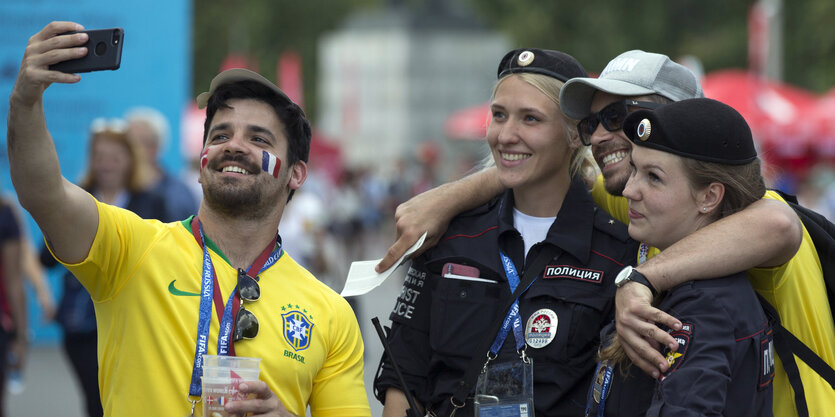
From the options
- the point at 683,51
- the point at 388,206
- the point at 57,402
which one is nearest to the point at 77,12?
the point at 57,402

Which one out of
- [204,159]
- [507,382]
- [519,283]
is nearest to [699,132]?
[519,283]

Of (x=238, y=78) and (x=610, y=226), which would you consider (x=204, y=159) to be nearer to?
(x=238, y=78)

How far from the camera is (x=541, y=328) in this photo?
12.1ft

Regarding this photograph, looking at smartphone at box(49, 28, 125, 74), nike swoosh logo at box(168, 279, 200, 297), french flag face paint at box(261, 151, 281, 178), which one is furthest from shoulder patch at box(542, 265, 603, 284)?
smartphone at box(49, 28, 125, 74)

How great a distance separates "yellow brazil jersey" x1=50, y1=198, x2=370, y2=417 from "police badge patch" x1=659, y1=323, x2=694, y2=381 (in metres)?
1.07

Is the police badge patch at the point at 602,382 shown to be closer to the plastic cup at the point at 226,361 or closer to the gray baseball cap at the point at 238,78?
the plastic cup at the point at 226,361

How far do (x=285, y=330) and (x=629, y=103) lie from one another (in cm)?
143

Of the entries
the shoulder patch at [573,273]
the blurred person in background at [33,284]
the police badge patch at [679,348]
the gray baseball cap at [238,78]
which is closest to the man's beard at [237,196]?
the gray baseball cap at [238,78]

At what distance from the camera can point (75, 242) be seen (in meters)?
3.12

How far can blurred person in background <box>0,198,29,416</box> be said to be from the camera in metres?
7.07

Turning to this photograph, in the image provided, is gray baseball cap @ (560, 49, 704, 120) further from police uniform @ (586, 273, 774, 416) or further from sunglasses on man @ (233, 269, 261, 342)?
sunglasses on man @ (233, 269, 261, 342)

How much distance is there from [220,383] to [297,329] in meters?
0.43

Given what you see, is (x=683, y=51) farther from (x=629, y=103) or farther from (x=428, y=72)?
(x=629, y=103)

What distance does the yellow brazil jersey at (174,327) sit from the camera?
10.6 ft
